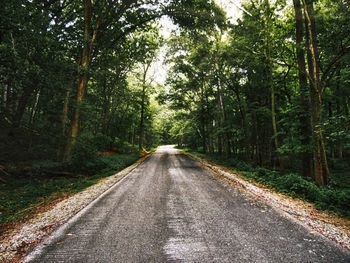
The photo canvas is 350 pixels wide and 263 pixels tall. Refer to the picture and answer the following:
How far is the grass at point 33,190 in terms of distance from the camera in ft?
22.7

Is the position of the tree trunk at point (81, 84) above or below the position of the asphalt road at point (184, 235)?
above

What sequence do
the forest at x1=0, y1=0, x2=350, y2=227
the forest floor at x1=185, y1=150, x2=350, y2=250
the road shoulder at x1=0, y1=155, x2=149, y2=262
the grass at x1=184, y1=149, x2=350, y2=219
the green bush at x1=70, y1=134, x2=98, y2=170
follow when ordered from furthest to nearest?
the green bush at x1=70, y1=134, x2=98, y2=170 → the forest at x1=0, y1=0, x2=350, y2=227 → the grass at x1=184, y1=149, x2=350, y2=219 → the forest floor at x1=185, y1=150, x2=350, y2=250 → the road shoulder at x1=0, y1=155, x2=149, y2=262

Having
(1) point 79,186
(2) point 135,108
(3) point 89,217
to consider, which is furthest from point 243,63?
(2) point 135,108

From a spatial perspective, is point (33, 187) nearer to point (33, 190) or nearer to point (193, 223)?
point (33, 190)

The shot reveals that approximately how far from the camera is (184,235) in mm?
4461

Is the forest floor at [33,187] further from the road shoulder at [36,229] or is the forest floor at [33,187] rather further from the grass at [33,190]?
the road shoulder at [36,229]

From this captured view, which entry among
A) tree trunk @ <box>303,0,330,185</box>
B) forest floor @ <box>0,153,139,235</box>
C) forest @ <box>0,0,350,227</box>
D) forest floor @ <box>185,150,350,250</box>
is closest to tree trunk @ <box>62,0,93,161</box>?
forest @ <box>0,0,350,227</box>

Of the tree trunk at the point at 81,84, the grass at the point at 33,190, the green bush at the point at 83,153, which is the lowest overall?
the grass at the point at 33,190

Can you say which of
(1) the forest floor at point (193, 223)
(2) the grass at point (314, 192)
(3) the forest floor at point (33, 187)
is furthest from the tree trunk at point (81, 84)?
(2) the grass at point (314, 192)

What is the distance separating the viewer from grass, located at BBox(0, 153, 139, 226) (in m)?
6.93

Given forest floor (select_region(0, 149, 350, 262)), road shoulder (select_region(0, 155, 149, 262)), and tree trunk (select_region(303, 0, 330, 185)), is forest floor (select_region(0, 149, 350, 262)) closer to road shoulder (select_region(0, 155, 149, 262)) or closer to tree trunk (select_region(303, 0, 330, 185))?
road shoulder (select_region(0, 155, 149, 262))

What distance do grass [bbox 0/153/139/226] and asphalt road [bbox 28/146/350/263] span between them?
7.63ft

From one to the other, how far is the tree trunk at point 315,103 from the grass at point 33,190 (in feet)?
30.9

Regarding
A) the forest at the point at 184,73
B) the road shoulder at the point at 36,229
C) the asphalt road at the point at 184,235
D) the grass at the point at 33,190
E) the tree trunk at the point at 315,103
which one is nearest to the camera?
the asphalt road at the point at 184,235
